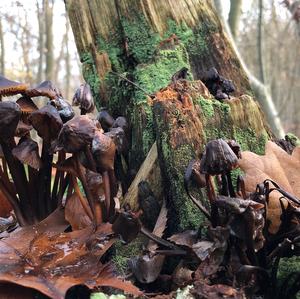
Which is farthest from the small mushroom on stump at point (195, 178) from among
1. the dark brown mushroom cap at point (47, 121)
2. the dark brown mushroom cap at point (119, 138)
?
the dark brown mushroom cap at point (47, 121)

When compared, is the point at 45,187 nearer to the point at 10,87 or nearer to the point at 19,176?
the point at 19,176

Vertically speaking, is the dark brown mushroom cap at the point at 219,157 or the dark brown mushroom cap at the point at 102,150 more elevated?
the dark brown mushroom cap at the point at 102,150

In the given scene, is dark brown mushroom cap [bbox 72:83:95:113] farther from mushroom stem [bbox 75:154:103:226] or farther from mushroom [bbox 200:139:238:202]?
mushroom [bbox 200:139:238:202]

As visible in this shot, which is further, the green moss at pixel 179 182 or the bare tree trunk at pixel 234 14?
the bare tree trunk at pixel 234 14

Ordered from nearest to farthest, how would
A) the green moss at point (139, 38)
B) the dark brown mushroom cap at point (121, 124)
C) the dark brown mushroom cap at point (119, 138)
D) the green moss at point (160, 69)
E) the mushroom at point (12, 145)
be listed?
the mushroom at point (12, 145), the dark brown mushroom cap at point (119, 138), the dark brown mushroom cap at point (121, 124), the green moss at point (160, 69), the green moss at point (139, 38)

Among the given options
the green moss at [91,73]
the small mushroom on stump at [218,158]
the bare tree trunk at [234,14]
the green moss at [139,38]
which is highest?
the bare tree trunk at [234,14]

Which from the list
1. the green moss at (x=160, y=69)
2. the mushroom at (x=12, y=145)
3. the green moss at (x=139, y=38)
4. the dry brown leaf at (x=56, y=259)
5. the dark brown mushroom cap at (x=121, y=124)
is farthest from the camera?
the green moss at (x=139, y=38)

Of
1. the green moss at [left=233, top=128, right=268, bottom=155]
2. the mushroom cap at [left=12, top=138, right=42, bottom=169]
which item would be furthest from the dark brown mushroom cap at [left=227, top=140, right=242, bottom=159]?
the mushroom cap at [left=12, top=138, right=42, bottom=169]

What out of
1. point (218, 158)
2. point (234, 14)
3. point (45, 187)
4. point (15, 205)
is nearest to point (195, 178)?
point (218, 158)

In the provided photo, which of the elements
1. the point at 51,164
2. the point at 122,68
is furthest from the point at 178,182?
the point at 122,68

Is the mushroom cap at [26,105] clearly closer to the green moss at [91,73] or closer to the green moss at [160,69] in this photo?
the green moss at [160,69]
